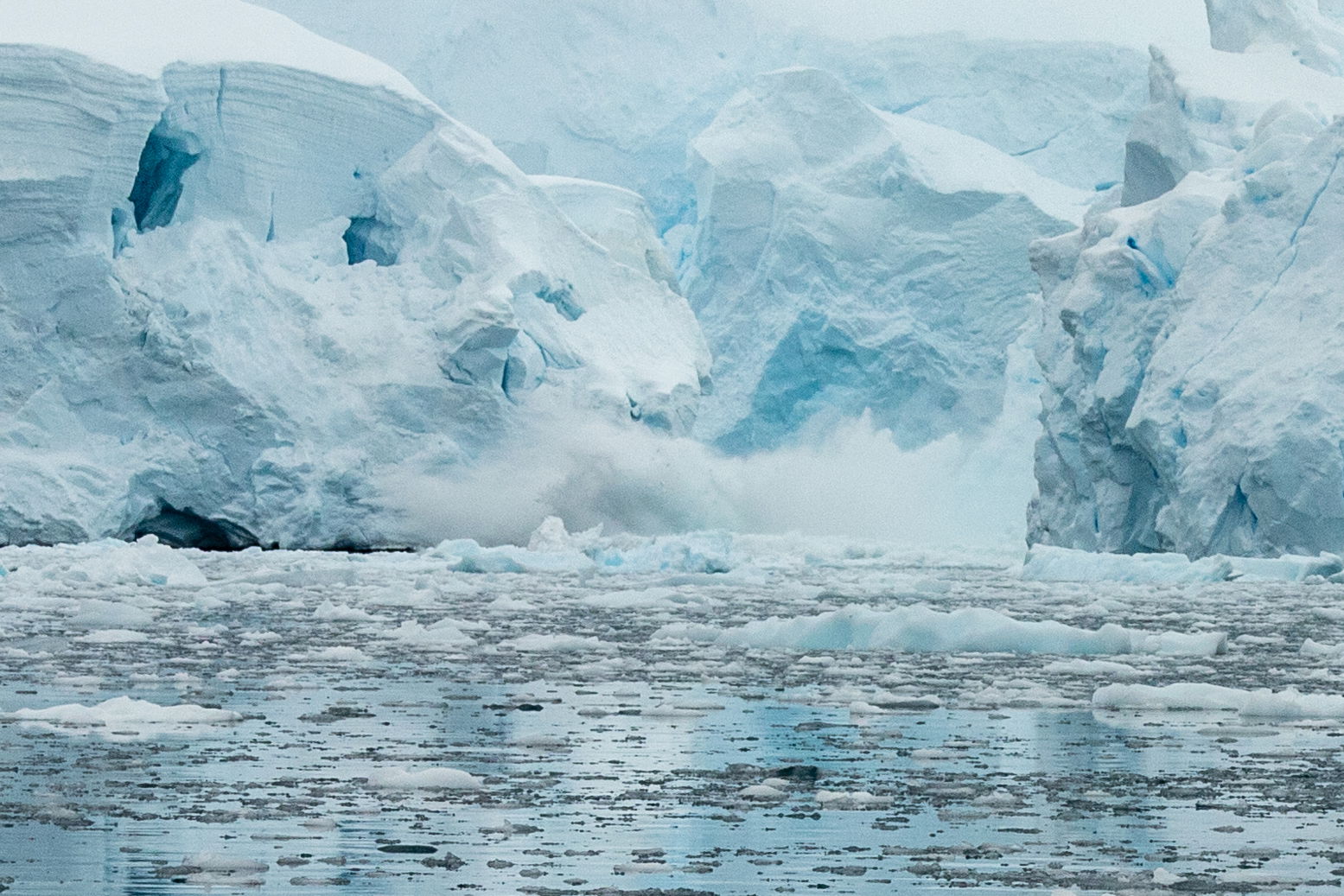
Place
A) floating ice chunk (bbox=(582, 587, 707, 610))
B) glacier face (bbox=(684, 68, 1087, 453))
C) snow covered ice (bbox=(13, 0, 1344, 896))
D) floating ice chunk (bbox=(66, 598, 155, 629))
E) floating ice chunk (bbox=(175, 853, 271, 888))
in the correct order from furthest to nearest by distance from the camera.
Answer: glacier face (bbox=(684, 68, 1087, 453)) → floating ice chunk (bbox=(582, 587, 707, 610)) → floating ice chunk (bbox=(66, 598, 155, 629)) → snow covered ice (bbox=(13, 0, 1344, 896)) → floating ice chunk (bbox=(175, 853, 271, 888))

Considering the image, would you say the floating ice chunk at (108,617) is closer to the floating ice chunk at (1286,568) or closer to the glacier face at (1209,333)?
the floating ice chunk at (1286,568)

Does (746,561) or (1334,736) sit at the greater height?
(1334,736)

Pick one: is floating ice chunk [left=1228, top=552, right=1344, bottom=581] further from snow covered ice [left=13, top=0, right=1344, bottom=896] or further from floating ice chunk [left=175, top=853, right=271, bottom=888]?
floating ice chunk [left=175, top=853, right=271, bottom=888]

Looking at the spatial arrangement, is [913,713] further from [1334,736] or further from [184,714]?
[184,714]

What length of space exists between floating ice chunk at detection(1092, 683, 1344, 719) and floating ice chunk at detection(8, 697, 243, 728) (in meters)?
3.03

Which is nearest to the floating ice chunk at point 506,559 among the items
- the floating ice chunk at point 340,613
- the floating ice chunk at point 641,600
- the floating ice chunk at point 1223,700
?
the floating ice chunk at point 641,600

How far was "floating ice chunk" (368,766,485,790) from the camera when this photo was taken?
4.33 m

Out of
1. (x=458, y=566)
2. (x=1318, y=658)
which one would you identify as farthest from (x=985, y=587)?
(x=1318, y=658)

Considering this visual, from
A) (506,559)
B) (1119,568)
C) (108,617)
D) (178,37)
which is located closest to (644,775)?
(108,617)

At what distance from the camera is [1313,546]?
16.8 meters

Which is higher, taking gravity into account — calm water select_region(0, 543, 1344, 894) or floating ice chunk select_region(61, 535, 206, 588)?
calm water select_region(0, 543, 1344, 894)

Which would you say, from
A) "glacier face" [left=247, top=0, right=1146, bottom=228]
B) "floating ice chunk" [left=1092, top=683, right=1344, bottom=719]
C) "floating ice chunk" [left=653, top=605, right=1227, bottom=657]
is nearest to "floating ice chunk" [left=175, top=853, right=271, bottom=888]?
"floating ice chunk" [left=1092, top=683, right=1344, bottom=719]

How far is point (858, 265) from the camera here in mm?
31703

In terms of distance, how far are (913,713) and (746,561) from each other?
1380 centimetres
